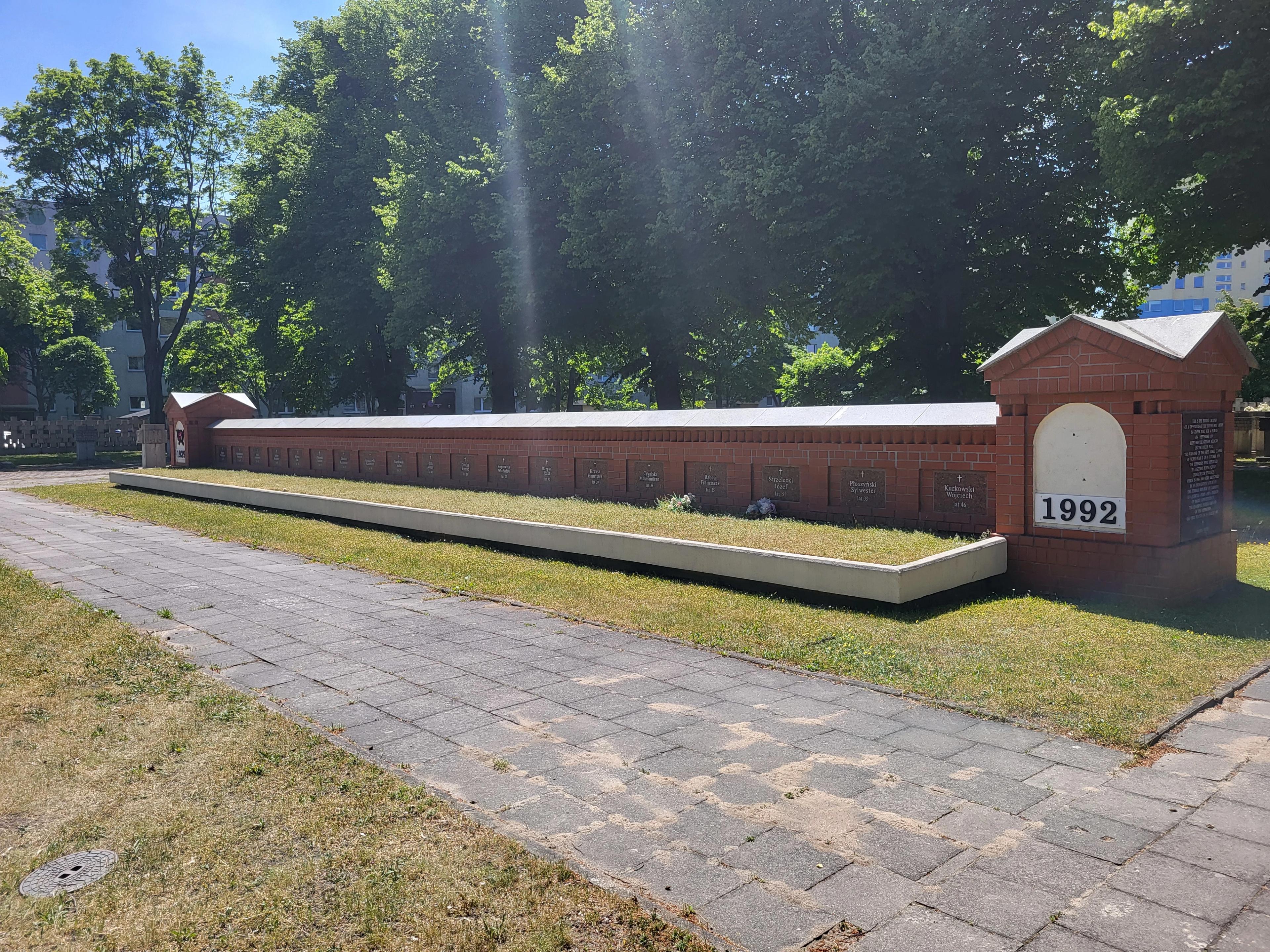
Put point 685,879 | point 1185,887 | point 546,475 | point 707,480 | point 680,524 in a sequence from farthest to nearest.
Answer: point 546,475
point 707,480
point 680,524
point 685,879
point 1185,887

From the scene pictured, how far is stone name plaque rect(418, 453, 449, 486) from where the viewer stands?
62.6ft

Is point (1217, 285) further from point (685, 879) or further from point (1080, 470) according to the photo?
point (685, 879)

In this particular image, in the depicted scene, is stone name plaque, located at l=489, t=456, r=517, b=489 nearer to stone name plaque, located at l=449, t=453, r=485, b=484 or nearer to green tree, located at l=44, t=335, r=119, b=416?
stone name plaque, located at l=449, t=453, r=485, b=484

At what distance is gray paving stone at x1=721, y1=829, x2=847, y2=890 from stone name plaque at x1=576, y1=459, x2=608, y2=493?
11.5 m

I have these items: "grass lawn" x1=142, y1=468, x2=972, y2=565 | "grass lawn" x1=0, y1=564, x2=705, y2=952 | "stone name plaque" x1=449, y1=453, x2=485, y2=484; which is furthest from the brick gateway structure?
"grass lawn" x1=0, y1=564, x2=705, y2=952

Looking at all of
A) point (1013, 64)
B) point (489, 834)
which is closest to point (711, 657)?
point (489, 834)

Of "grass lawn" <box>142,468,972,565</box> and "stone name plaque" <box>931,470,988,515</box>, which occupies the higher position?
"stone name plaque" <box>931,470,988,515</box>

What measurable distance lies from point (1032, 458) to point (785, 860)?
6.26m

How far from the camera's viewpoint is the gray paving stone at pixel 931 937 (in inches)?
123

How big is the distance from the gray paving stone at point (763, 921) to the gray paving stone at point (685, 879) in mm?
55

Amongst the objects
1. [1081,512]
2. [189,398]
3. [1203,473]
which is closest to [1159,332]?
[1203,473]

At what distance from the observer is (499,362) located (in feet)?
101

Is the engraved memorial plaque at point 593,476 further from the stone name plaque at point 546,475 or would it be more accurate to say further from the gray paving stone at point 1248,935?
the gray paving stone at point 1248,935

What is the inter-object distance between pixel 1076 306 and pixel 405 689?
2155cm
